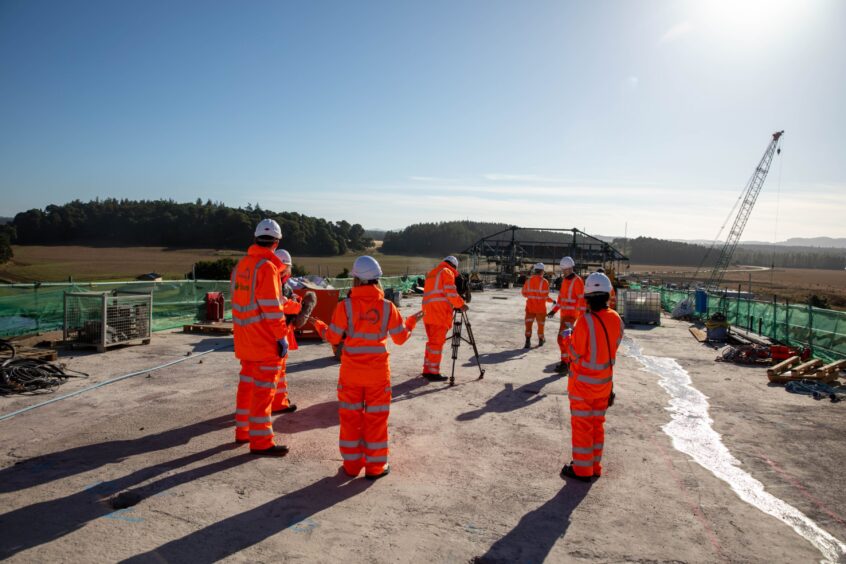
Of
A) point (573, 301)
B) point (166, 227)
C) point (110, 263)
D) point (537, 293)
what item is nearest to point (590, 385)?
point (573, 301)

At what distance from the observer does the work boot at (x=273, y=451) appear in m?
5.21

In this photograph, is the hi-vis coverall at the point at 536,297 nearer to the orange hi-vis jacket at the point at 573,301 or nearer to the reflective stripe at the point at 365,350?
the orange hi-vis jacket at the point at 573,301

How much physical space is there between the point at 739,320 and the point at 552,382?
10.8m

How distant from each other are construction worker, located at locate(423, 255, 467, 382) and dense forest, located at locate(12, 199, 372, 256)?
186 ft

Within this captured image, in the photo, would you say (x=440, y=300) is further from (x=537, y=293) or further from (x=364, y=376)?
(x=537, y=293)

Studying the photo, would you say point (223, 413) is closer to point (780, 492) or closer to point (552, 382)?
point (552, 382)

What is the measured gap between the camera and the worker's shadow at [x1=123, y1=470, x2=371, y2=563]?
3.47 metres

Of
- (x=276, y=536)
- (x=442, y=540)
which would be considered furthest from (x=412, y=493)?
(x=276, y=536)

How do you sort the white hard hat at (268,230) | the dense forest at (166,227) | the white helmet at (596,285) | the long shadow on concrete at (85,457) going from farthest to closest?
1. the dense forest at (166,227)
2. the white hard hat at (268,230)
3. the white helmet at (596,285)
4. the long shadow on concrete at (85,457)

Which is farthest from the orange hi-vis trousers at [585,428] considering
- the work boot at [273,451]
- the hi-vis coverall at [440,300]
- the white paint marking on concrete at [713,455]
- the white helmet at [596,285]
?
the hi-vis coverall at [440,300]

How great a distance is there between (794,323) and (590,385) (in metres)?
11.1

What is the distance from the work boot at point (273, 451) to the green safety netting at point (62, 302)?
8.11 m

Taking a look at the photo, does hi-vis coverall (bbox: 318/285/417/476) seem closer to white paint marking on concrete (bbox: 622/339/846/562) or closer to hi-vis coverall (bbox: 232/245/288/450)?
hi-vis coverall (bbox: 232/245/288/450)

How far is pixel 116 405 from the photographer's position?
22.4 ft
